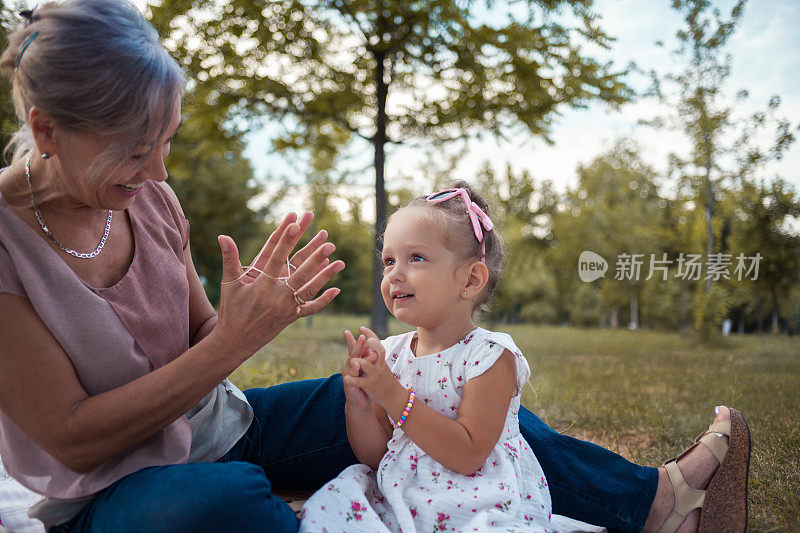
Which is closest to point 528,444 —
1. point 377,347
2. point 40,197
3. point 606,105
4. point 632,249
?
point 377,347

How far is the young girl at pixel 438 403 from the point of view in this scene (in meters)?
1.54

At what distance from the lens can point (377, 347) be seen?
1.55m

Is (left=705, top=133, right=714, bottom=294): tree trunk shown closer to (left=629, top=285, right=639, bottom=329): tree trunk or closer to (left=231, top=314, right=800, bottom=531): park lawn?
(left=231, top=314, right=800, bottom=531): park lawn

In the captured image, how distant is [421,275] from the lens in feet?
5.61

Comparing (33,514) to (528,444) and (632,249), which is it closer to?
(528,444)

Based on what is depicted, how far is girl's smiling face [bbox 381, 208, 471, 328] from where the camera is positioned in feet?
5.64

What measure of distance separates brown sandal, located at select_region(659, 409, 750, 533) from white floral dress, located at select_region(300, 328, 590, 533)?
417 millimetres

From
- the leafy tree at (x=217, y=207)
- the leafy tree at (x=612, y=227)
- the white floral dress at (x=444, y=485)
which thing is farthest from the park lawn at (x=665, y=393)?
the leafy tree at (x=217, y=207)

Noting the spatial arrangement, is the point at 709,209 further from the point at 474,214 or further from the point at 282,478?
the point at 282,478

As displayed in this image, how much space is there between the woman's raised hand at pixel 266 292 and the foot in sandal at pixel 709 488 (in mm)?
1294

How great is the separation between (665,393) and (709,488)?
8.67ft

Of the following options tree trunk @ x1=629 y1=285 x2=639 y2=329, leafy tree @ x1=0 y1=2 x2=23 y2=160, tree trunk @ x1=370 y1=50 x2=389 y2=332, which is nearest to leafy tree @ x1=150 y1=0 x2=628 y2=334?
tree trunk @ x1=370 y1=50 x2=389 y2=332

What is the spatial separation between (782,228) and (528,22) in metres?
4.09

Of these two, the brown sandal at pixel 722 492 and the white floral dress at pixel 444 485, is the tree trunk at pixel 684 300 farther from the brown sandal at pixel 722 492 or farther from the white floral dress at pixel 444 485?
the white floral dress at pixel 444 485
